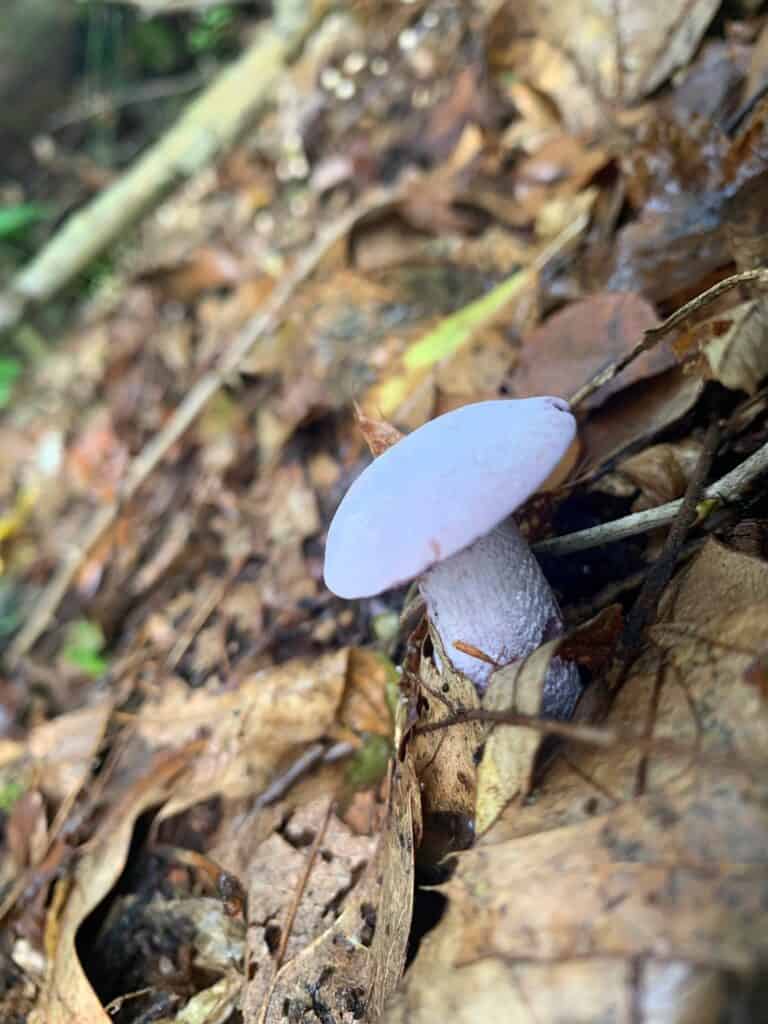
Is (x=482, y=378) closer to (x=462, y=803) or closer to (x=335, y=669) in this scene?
(x=335, y=669)

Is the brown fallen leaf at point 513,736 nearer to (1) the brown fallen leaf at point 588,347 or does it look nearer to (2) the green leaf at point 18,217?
(1) the brown fallen leaf at point 588,347

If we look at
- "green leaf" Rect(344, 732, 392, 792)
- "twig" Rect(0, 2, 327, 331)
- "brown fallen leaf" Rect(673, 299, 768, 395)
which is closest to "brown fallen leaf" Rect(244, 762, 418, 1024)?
"green leaf" Rect(344, 732, 392, 792)

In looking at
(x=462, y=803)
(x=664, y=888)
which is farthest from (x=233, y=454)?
(x=664, y=888)

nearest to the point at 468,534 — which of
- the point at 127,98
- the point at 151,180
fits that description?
the point at 151,180

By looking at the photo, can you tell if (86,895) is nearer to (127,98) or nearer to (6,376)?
(6,376)

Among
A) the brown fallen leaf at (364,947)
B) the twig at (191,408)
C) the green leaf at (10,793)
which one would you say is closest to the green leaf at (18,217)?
the twig at (191,408)

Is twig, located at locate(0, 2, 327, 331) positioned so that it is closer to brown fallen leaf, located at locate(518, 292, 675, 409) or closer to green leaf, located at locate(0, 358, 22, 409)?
green leaf, located at locate(0, 358, 22, 409)
